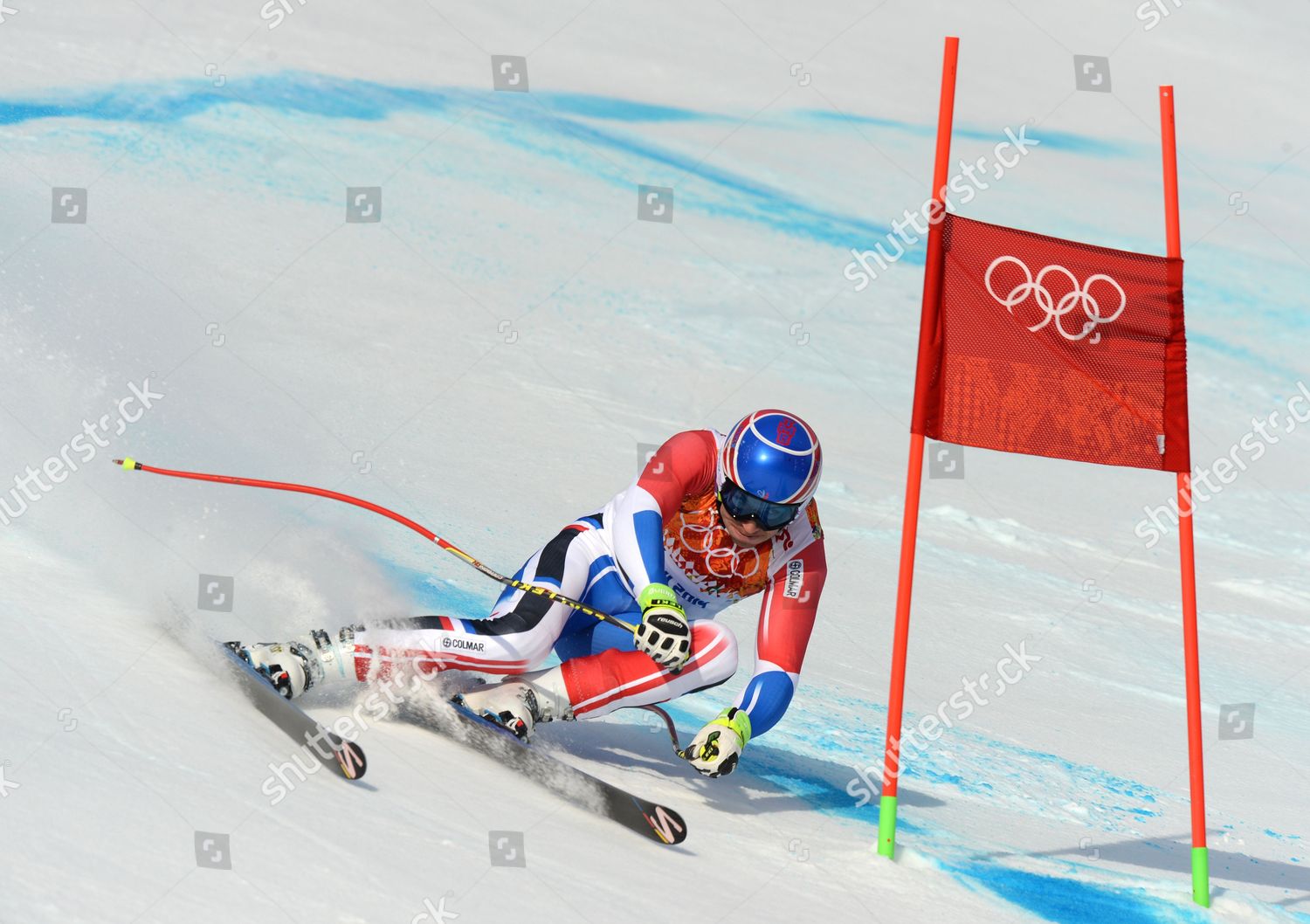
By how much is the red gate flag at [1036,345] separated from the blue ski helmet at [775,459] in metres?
0.36

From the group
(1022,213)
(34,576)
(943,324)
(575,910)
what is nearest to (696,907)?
(575,910)

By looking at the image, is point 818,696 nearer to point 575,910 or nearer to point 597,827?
point 597,827

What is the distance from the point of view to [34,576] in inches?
179

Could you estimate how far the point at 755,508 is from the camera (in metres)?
4.58

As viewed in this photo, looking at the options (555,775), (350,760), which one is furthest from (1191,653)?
(350,760)

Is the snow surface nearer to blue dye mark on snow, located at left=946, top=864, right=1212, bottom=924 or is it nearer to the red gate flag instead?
blue dye mark on snow, located at left=946, top=864, right=1212, bottom=924

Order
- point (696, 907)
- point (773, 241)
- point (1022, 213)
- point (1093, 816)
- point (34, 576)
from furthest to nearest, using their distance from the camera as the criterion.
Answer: point (1022, 213)
point (773, 241)
point (1093, 816)
point (34, 576)
point (696, 907)

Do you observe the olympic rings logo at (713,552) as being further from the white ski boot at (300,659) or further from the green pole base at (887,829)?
the white ski boot at (300,659)

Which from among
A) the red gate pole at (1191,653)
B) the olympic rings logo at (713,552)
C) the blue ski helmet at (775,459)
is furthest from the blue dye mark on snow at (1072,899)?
the blue ski helmet at (775,459)

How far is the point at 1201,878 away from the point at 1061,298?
6.54 feet

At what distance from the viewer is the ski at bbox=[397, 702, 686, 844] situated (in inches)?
161

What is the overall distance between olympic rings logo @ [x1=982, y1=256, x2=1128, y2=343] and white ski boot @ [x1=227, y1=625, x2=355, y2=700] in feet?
7.83

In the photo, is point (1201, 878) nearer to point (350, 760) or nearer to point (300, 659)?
point (350, 760)

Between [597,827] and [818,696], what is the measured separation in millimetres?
2887
